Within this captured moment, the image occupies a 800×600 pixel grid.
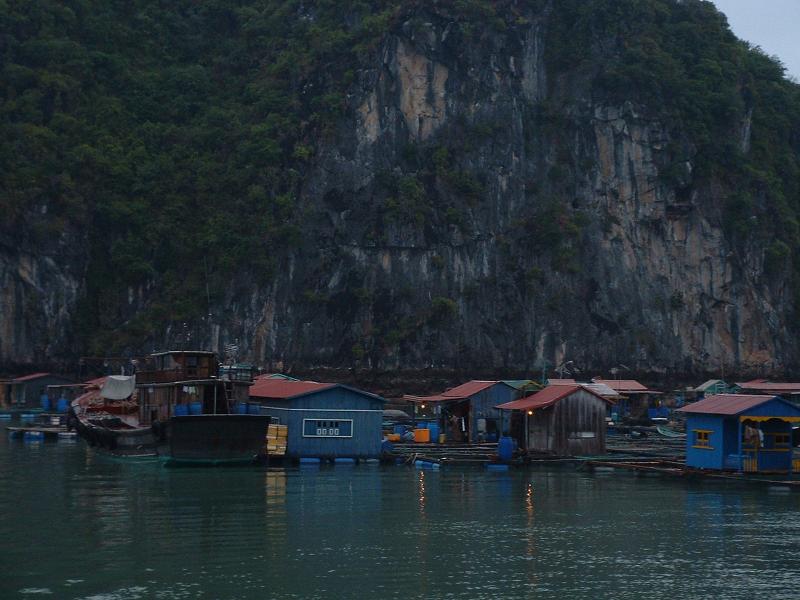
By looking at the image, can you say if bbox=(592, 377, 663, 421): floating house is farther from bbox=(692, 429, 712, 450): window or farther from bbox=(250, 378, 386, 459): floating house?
bbox=(692, 429, 712, 450): window

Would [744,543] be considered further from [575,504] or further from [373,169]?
[373,169]

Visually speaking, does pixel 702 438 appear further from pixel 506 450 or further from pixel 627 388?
pixel 627 388

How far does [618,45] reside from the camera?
126750 millimetres

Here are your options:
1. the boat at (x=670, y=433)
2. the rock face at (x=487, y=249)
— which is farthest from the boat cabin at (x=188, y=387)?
the rock face at (x=487, y=249)

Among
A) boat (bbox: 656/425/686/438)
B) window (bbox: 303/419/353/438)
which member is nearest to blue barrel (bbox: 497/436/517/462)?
window (bbox: 303/419/353/438)

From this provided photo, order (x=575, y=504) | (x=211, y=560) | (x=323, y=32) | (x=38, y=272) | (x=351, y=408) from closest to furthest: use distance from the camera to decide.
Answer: (x=211, y=560), (x=575, y=504), (x=351, y=408), (x=38, y=272), (x=323, y=32)

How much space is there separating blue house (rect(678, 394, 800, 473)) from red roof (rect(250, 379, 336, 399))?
16220 millimetres

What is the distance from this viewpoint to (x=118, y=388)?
61375 millimetres

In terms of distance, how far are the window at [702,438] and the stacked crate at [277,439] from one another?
17.5 metres

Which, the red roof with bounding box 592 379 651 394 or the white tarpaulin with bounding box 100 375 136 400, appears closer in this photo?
the white tarpaulin with bounding box 100 375 136 400

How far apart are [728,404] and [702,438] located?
2.16 metres

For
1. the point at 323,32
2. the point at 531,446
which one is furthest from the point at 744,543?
the point at 323,32

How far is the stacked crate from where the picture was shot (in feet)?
167

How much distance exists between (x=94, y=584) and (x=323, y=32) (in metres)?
103
